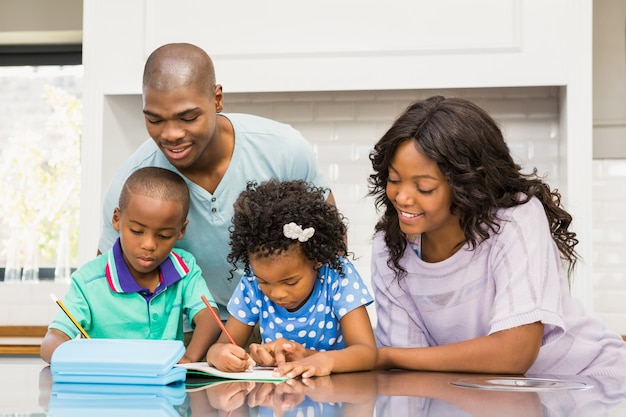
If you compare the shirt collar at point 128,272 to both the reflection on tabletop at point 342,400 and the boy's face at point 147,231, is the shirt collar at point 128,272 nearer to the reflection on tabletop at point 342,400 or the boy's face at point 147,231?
the boy's face at point 147,231

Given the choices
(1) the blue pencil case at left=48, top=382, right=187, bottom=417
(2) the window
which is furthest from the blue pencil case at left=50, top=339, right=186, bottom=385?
(2) the window

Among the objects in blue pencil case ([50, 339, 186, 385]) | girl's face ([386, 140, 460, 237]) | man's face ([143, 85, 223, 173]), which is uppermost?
man's face ([143, 85, 223, 173])

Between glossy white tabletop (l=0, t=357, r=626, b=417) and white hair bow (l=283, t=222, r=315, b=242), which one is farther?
white hair bow (l=283, t=222, r=315, b=242)

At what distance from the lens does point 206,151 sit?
7.14ft

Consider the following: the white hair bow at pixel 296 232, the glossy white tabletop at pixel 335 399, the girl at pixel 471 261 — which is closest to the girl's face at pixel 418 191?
the girl at pixel 471 261

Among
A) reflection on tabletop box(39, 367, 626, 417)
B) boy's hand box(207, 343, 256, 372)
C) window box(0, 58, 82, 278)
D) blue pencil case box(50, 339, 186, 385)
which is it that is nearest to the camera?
reflection on tabletop box(39, 367, 626, 417)

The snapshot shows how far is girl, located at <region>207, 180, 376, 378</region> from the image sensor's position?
5.88 feet

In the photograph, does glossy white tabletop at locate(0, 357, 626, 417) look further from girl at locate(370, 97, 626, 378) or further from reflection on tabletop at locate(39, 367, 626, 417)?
girl at locate(370, 97, 626, 378)

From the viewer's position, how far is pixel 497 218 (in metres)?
1.68

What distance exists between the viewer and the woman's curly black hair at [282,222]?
5.94 feet

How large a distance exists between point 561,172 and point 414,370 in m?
1.90

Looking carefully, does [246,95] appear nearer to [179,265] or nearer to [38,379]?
[179,265]

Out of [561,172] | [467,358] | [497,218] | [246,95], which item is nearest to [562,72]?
[561,172]

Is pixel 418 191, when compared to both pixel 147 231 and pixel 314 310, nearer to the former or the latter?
pixel 314 310
